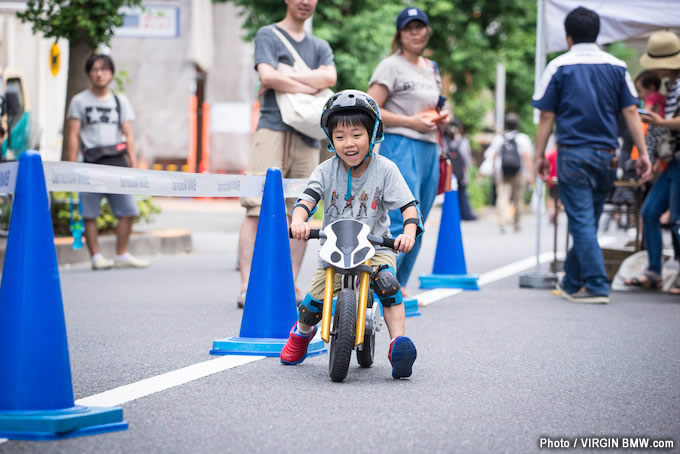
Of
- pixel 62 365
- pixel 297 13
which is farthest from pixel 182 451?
pixel 297 13

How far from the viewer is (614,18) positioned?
879 centimetres

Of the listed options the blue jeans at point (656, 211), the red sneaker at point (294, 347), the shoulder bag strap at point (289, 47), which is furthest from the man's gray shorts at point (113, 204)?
the red sneaker at point (294, 347)

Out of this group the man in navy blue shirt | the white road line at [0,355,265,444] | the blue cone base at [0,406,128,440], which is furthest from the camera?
the man in navy blue shirt

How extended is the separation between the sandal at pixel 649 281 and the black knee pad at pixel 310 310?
4.62 metres

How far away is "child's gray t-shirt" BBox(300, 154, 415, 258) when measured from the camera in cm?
489

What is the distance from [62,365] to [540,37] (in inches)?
247

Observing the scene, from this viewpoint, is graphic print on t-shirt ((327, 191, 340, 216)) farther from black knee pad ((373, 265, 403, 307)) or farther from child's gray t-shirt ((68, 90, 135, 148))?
child's gray t-shirt ((68, 90, 135, 148))

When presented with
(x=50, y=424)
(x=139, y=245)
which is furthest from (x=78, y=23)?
(x=50, y=424)

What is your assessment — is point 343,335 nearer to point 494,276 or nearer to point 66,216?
point 494,276

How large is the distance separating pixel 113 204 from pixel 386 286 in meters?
5.70

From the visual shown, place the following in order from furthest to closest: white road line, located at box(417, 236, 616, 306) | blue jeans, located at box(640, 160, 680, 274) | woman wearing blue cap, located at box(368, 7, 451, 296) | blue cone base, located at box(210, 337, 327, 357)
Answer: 1. blue jeans, located at box(640, 160, 680, 274)
2. white road line, located at box(417, 236, 616, 306)
3. woman wearing blue cap, located at box(368, 7, 451, 296)
4. blue cone base, located at box(210, 337, 327, 357)

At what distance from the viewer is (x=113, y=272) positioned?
31.6 feet

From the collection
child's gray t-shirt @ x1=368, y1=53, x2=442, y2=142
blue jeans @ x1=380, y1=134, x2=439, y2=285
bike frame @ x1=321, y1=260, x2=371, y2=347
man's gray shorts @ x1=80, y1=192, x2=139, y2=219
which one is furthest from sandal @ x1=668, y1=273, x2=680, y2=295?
man's gray shorts @ x1=80, y1=192, x2=139, y2=219

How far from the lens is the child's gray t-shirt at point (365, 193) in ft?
16.1
